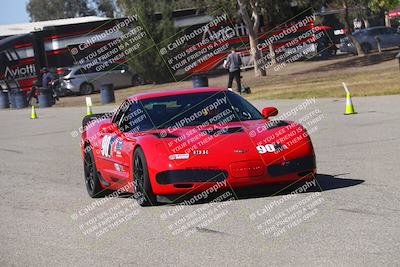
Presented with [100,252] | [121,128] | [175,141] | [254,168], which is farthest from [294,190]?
[100,252]

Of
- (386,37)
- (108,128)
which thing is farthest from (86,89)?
(108,128)

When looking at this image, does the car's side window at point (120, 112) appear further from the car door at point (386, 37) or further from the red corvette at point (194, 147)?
the car door at point (386, 37)

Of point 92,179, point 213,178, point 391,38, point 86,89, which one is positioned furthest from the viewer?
point 391,38

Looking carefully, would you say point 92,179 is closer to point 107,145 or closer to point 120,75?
point 107,145

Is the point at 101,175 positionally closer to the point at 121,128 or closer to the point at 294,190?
the point at 121,128

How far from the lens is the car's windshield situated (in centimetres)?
961

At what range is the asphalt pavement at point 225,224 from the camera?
619cm

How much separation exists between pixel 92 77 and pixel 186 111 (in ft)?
127

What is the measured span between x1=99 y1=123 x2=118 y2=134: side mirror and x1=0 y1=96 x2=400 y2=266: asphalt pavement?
33.3 inches

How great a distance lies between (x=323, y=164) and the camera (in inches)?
455

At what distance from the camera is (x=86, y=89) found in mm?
47594

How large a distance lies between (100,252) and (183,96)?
3614mm

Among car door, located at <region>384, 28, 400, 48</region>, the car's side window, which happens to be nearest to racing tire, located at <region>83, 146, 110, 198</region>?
the car's side window

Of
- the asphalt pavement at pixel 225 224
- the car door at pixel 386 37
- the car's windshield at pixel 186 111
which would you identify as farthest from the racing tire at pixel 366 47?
the car's windshield at pixel 186 111
